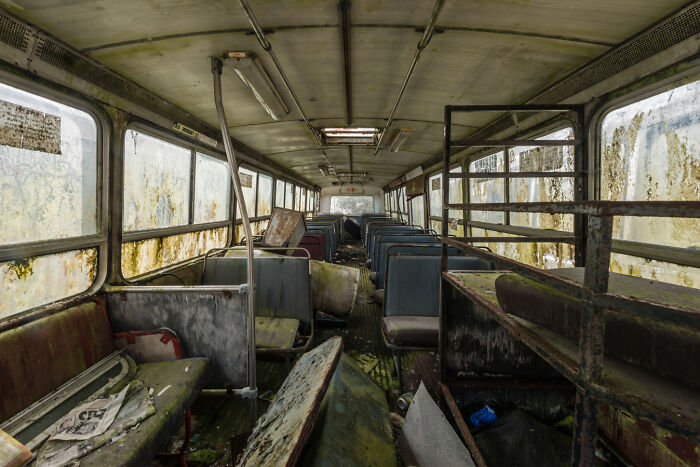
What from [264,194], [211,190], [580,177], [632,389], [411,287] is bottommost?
[411,287]

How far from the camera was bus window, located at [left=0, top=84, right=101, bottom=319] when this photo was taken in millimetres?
1912

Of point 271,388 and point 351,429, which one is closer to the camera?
point 351,429

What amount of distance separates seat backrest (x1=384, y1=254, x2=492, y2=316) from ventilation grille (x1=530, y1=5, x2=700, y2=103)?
1.87 m

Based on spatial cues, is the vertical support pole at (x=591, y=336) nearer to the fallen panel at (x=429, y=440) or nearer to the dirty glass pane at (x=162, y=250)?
the fallen panel at (x=429, y=440)

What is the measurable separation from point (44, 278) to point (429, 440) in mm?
2782

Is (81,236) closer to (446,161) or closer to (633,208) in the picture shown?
(446,161)

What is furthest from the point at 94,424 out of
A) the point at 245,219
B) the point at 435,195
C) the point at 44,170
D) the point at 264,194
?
the point at 435,195

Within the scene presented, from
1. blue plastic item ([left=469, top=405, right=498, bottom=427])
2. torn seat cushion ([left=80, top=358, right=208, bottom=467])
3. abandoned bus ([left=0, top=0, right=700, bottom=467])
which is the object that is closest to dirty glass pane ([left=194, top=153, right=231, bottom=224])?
abandoned bus ([left=0, top=0, right=700, bottom=467])

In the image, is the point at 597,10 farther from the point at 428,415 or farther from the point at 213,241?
the point at 213,241

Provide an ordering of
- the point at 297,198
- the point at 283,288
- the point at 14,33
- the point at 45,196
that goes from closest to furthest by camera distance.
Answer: the point at 14,33
the point at 45,196
the point at 283,288
the point at 297,198

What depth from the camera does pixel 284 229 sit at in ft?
16.3

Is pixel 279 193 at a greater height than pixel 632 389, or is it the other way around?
pixel 279 193

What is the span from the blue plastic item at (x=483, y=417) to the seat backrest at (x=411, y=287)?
108 cm

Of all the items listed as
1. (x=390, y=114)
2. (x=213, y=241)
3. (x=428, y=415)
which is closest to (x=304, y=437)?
(x=428, y=415)
